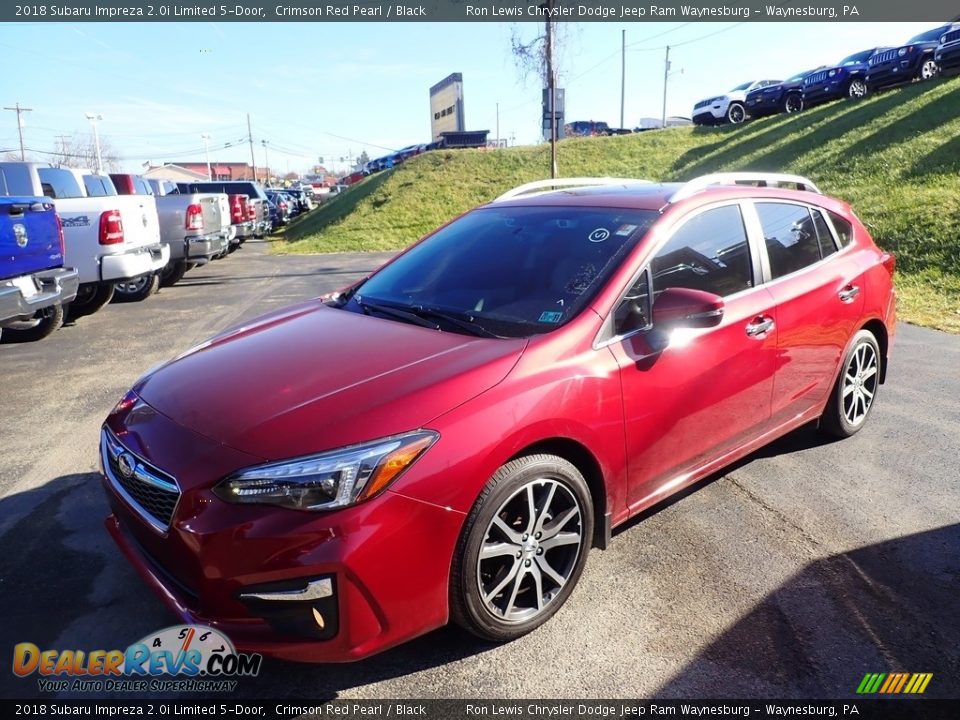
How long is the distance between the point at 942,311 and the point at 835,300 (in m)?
5.47

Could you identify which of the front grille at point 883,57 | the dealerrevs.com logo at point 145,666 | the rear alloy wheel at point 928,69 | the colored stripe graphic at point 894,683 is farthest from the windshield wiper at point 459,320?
the front grille at point 883,57

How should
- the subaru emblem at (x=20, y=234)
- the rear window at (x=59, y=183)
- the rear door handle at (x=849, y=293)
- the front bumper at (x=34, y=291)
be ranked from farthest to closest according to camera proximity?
the rear window at (x=59, y=183)
the subaru emblem at (x=20, y=234)
the front bumper at (x=34, y=291)
the rear door handle at (x=849, y=293)

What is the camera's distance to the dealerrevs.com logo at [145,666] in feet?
8.16

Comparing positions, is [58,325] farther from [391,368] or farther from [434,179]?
[434,179]

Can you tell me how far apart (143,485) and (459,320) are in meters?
1.45

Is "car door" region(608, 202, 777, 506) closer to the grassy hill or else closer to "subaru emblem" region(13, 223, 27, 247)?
the grassy hill

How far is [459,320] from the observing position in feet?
10.3

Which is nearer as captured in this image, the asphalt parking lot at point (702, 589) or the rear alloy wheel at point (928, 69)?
the asphalt parking lot at point (702, 589)

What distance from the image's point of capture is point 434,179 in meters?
26.5

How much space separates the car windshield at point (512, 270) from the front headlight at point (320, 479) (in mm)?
919

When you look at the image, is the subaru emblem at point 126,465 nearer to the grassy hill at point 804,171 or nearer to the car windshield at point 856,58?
the grassy hill at point 804,171

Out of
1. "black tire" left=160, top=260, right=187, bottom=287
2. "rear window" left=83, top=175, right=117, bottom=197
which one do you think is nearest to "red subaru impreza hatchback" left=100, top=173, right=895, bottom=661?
"rear window" left=83, top=175, right=117, bottom=197

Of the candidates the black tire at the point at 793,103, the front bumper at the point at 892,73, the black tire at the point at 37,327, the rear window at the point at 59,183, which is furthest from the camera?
the black tire at the point at 793,103

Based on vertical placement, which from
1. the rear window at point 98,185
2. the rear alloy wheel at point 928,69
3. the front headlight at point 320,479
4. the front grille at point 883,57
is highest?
the front grille at point 883,57
